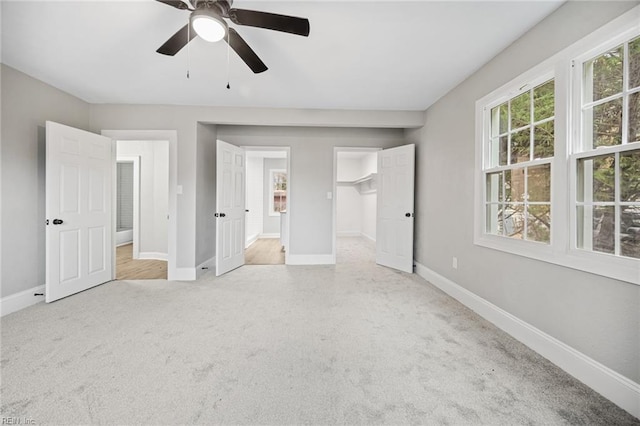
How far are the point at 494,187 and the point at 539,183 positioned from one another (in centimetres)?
53

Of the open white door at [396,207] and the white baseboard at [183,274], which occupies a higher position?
the open white door at [396,207]

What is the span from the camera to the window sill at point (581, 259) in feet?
4.71

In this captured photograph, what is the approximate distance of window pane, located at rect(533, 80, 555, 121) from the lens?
6.48 feet

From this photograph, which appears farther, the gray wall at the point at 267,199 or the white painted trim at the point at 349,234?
the white painted trim at the point at 349,234

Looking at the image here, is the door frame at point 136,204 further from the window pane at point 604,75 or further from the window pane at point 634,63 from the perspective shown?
the window pane at point 634,63

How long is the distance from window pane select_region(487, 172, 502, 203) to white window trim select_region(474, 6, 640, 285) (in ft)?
1.80

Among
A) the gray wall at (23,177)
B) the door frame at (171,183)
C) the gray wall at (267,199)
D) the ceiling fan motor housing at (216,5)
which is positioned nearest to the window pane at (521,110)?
the ceiling fan motor housing at (216,5)

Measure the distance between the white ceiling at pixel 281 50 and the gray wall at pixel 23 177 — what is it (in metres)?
0.23

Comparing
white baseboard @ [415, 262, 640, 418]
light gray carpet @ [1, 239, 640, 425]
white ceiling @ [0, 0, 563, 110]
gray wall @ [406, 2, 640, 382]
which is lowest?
light gray carpet @ [1, 239, 640, 425]

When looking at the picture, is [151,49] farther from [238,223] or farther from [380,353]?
[380,353]

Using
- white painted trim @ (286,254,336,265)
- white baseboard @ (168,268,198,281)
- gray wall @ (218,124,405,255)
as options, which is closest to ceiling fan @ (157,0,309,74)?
gray wall @ (218,124,405,255)

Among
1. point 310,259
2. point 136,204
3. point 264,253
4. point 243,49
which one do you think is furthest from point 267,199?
point 243,49

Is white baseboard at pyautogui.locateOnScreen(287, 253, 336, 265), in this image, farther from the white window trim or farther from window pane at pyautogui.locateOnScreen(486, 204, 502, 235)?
the white window trim

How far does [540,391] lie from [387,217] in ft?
10.3
